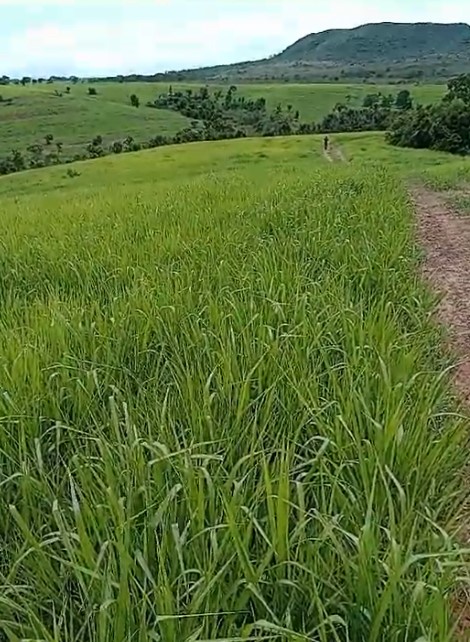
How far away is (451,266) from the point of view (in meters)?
6.20

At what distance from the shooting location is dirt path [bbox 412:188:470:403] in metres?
3.79

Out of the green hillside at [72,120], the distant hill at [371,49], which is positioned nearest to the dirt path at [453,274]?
the green hillside at [72,120]

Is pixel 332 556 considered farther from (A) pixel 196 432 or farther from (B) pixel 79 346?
(B) pixel 79 346

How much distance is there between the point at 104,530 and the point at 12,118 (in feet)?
244

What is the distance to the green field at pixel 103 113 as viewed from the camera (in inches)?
2484

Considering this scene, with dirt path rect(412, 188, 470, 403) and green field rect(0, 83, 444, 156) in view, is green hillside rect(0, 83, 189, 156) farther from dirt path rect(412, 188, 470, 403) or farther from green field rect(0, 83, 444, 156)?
dirt path rect(412, 188, 470, 403)

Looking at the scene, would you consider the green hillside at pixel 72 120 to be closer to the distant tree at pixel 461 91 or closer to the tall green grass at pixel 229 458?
the distant tree at pixel 461 91

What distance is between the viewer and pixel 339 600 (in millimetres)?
1590

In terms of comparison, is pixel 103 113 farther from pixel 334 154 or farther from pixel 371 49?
pixel 371 49

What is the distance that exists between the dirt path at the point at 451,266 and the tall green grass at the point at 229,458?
10.2 inches

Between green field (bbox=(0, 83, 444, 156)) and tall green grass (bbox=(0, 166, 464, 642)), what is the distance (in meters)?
54.9

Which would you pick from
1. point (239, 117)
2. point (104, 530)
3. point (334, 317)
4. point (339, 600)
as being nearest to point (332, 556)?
point (339, 600)

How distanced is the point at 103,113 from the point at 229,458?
74854 millimetres

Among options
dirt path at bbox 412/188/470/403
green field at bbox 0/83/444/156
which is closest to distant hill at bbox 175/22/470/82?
green field at bbox 0/83/444/156
